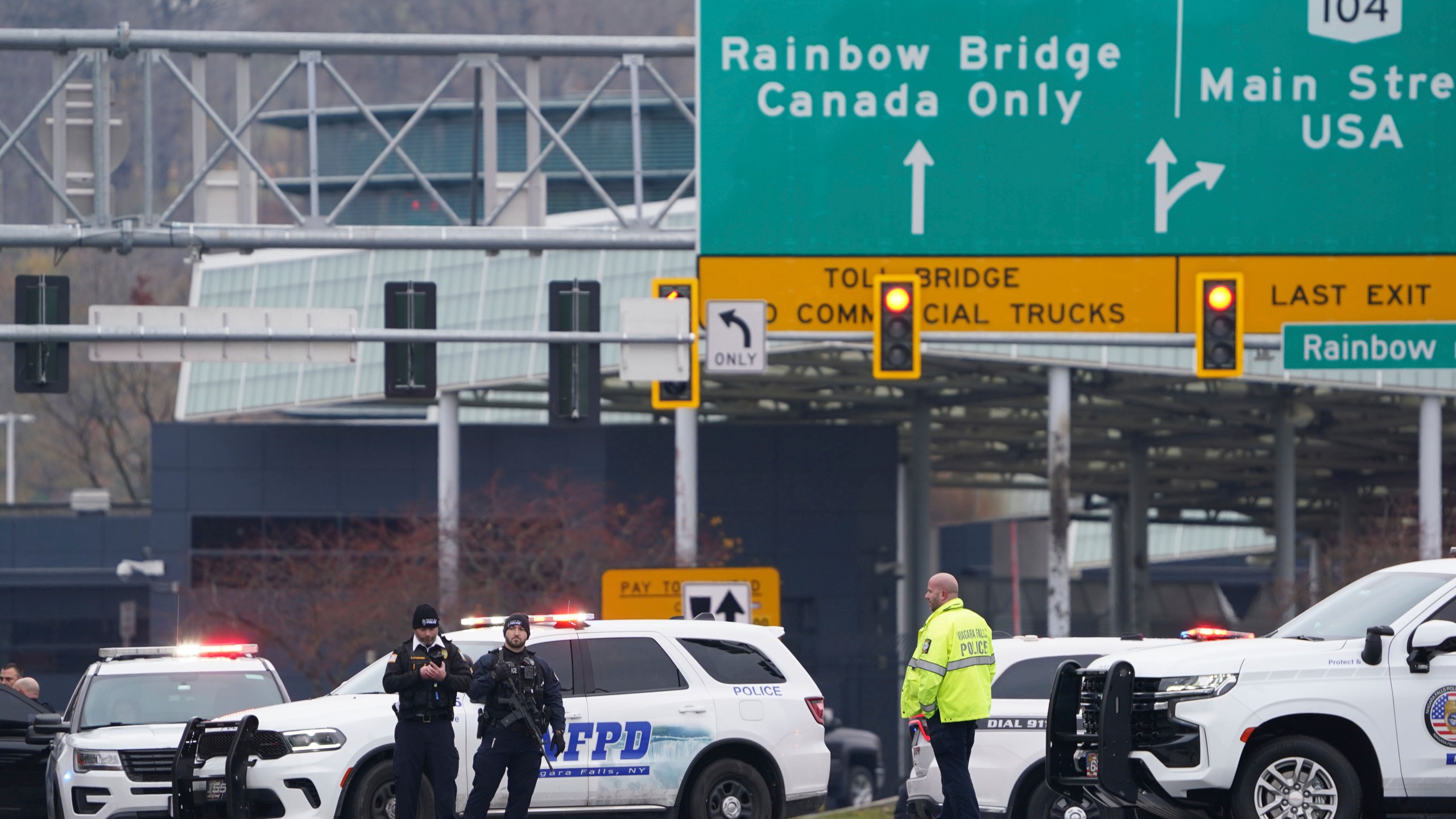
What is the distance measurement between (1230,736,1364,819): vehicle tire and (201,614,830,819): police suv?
4.08m

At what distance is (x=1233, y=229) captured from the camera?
1789 cm

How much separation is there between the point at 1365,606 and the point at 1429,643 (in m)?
0.85

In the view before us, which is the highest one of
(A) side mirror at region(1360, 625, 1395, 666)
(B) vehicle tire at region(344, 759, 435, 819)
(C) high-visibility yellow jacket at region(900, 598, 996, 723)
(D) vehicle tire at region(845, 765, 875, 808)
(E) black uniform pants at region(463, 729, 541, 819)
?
(A) side mirror at region(1360, 625, 1395, 666)

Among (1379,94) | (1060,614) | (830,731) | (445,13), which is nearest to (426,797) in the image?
(1379,94)

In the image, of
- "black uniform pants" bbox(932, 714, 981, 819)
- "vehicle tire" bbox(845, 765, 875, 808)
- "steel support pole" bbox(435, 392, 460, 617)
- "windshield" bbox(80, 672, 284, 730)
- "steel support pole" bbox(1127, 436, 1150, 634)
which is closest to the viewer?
→ "black uniform pants" bbox(932, 714, 981, 819)

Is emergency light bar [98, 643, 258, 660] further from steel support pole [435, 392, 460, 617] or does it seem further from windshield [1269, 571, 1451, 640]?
steel support pole [435, 392, 460, 617]

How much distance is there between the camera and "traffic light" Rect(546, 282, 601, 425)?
19.9 meters

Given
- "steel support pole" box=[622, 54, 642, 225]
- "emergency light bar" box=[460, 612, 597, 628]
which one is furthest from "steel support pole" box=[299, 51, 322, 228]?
"emergency light bar" box=[460, 612, 597, 628]

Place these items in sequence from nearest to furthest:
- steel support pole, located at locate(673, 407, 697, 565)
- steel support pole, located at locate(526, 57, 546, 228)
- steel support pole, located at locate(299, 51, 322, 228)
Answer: steel support pole, located at locate(299, 51, 322, 228)
steel support pole, located at locate(526, 57, 546, 228)
steel support pole, located at locate(673, 407, 697, 565)

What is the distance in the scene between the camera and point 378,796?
14.3 metres

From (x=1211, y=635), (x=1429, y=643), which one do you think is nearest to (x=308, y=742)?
(x=1211, y=635)

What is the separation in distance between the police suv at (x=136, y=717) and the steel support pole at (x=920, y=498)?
3841cm

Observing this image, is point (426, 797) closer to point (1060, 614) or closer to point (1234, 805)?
point (1234, 805)

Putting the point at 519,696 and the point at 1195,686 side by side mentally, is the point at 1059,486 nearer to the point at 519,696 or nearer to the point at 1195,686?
the point at 519,696
